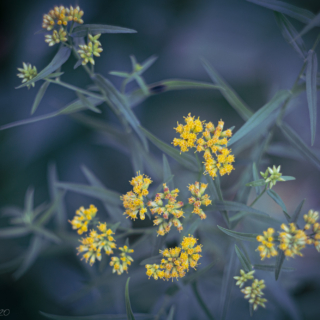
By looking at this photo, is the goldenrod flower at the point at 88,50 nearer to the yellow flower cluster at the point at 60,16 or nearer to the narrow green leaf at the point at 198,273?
the yellow flower cluster at the point at 60,16

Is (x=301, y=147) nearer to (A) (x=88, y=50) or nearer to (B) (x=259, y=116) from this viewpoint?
(B) (x=259, y=116)

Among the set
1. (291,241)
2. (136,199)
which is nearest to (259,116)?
(291,241)

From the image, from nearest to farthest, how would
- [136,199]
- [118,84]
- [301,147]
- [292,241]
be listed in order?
[292,241], [136,199], [301,147], [118,84]

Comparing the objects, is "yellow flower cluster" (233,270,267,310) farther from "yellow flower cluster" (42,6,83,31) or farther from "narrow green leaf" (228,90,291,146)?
"yellow flower cluster" (42,6,83,31)

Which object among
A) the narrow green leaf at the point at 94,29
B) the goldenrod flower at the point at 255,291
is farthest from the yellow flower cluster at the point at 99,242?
the narrow green leaf at the point at 94,29

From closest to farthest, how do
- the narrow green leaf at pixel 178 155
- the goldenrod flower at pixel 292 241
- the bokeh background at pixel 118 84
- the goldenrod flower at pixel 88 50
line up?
the goldenrod flower at pixel 292 241, the goldenrod flower at pixel 88 50, the narrow green leaf at pixel 178 155, the bokeh background at pixel 118 84

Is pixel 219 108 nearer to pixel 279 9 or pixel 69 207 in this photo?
pixel 279 9
